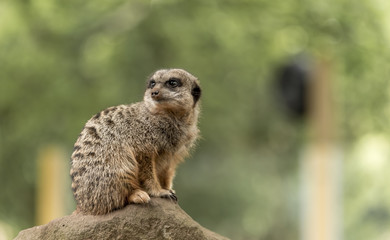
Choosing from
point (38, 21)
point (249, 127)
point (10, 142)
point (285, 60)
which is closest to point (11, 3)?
point (38, 21)

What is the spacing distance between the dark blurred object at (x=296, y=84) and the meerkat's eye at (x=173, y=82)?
6877mm

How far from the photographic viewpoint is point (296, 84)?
36.6 feet

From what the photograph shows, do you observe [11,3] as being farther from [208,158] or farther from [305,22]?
[208,158]

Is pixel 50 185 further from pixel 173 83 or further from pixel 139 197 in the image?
pixel 139 197

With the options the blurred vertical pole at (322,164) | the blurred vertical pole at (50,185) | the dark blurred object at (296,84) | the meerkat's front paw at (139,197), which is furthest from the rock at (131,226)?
the blurred vertical pole at (50,185)

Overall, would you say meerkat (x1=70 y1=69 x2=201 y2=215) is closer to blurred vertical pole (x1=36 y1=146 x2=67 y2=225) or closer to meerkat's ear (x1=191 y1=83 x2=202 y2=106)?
meerkat's ear (x1=191 y1=83 x2=202 y2=106)

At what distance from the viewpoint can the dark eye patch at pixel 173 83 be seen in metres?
4.30

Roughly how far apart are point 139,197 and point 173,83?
0.77 m

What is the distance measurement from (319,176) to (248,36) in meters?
2.86

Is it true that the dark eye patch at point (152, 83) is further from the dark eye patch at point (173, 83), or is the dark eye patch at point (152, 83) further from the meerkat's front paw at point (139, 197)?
the meerkat's front paw at point (139, 197)

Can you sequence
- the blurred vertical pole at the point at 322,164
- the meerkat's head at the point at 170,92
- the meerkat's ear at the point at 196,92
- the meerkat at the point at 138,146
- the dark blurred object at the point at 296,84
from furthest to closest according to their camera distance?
the dark blurred object at the point at 296,84, the blurred vertical pole at the point at 322,164, the meerkat's ear at the point at 196,92, the meerkat's head at the point at 170,92, the meerkat at the point at 138,146

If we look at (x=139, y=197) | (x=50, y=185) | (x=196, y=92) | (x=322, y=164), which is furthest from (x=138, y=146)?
(x=50, y=185)

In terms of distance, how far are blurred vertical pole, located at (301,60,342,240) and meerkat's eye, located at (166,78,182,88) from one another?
20.1 feet

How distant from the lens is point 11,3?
10.6 metres
